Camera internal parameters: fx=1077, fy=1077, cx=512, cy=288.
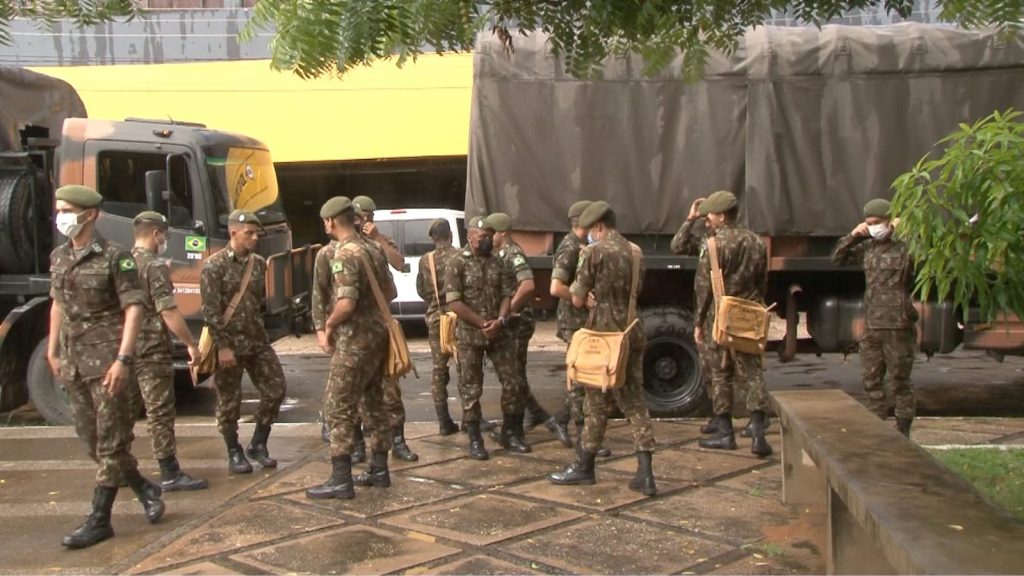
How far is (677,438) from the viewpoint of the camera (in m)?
8.16

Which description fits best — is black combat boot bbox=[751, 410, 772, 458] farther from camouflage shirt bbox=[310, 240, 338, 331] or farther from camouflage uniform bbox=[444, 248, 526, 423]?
camouflage shirt bbox=[310, 240, 338, 331]

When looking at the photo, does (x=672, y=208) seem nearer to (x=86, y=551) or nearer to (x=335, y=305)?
(x=335, y=305)

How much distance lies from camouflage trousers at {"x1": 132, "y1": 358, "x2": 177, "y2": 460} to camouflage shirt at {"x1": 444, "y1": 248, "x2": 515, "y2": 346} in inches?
78.3

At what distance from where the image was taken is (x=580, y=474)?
22.0 ft

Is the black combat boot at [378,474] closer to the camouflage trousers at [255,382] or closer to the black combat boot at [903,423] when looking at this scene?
the camouflage trousers at [255,382]

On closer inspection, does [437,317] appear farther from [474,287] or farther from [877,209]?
[877,209]

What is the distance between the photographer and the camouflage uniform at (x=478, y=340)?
7660 millimetres

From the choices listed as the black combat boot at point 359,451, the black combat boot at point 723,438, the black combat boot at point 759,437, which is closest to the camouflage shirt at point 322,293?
the black combat boot at point 359,451

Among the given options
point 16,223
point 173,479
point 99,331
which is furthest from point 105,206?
point 99,331

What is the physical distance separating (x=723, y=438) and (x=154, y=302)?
13.1 ft

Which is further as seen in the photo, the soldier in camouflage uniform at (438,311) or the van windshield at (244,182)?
the van windshield at (244,182)

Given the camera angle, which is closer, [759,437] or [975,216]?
[975,216]

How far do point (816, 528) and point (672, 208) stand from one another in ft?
13.2

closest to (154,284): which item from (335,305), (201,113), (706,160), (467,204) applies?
(335,305)
